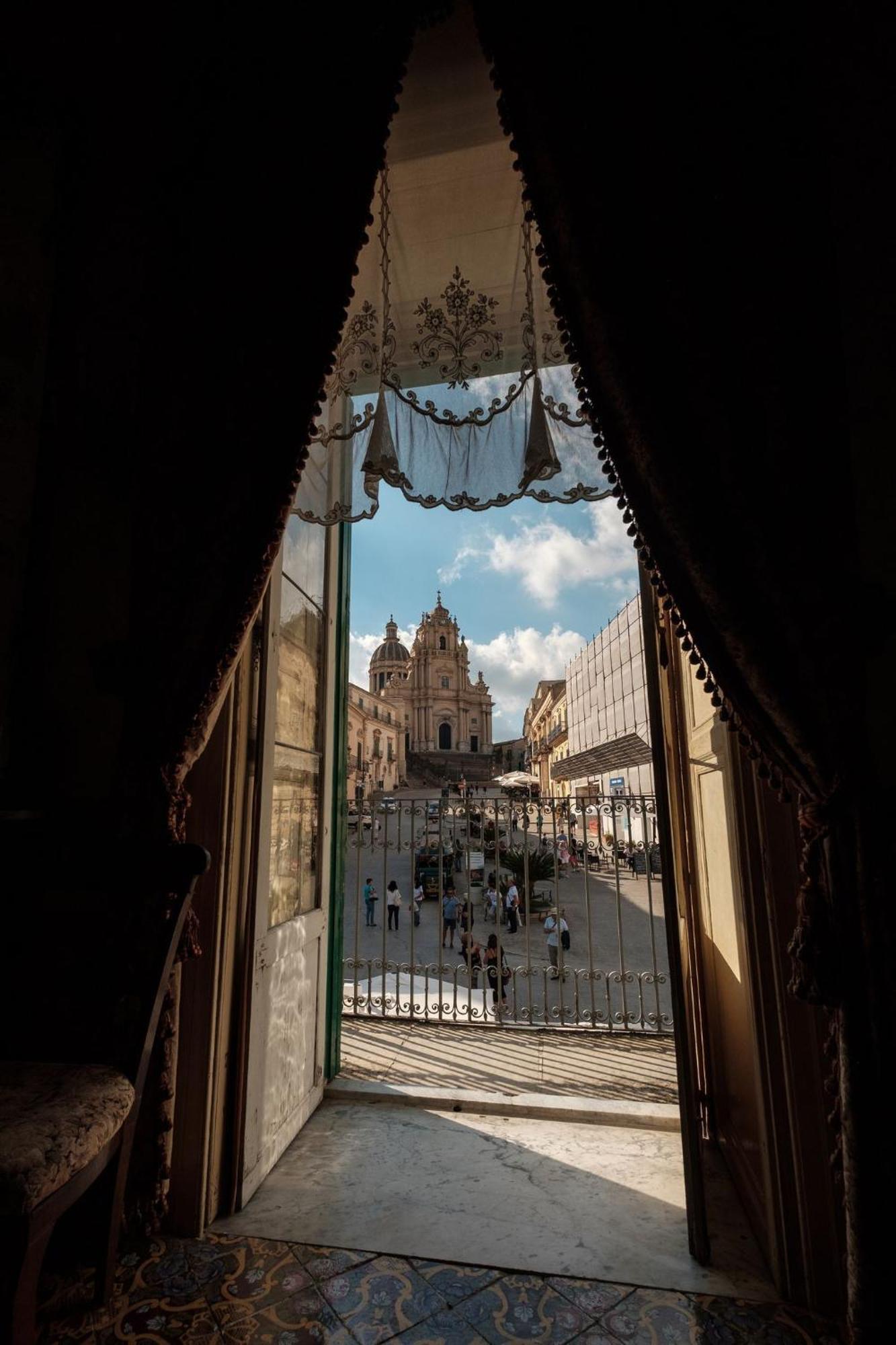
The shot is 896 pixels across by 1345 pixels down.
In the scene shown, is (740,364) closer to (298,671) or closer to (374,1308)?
(298,671)

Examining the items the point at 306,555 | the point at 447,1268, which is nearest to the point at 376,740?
the point at 306,555

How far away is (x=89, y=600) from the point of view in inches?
60.7

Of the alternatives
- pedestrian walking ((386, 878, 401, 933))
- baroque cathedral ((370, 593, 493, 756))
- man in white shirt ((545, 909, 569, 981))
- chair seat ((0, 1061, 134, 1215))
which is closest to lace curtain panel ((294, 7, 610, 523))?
chair seat ((0, 1061, 134, 1215))

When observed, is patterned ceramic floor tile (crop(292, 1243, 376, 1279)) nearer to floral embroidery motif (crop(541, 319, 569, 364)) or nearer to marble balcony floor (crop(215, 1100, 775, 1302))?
marble balcony floor (crop(215, 1100, 775, 1302))

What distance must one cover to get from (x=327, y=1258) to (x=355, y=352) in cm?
220

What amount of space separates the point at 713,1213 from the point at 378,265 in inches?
109

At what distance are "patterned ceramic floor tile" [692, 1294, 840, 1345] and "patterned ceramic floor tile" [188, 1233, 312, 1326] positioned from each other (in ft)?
2.61

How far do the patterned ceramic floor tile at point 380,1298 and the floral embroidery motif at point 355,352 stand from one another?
2.06 meters

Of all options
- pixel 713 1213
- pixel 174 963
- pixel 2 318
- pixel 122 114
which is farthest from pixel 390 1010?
pixel 122 114

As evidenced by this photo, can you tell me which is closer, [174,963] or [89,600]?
[174,963]

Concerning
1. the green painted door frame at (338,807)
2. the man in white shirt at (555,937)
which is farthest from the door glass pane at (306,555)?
the man in white shirt at (555,937)

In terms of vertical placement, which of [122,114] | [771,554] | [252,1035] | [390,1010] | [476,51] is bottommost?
[390,1010]

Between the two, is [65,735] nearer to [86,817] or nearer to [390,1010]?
[86,817]

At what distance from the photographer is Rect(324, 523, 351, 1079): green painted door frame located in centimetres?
223
